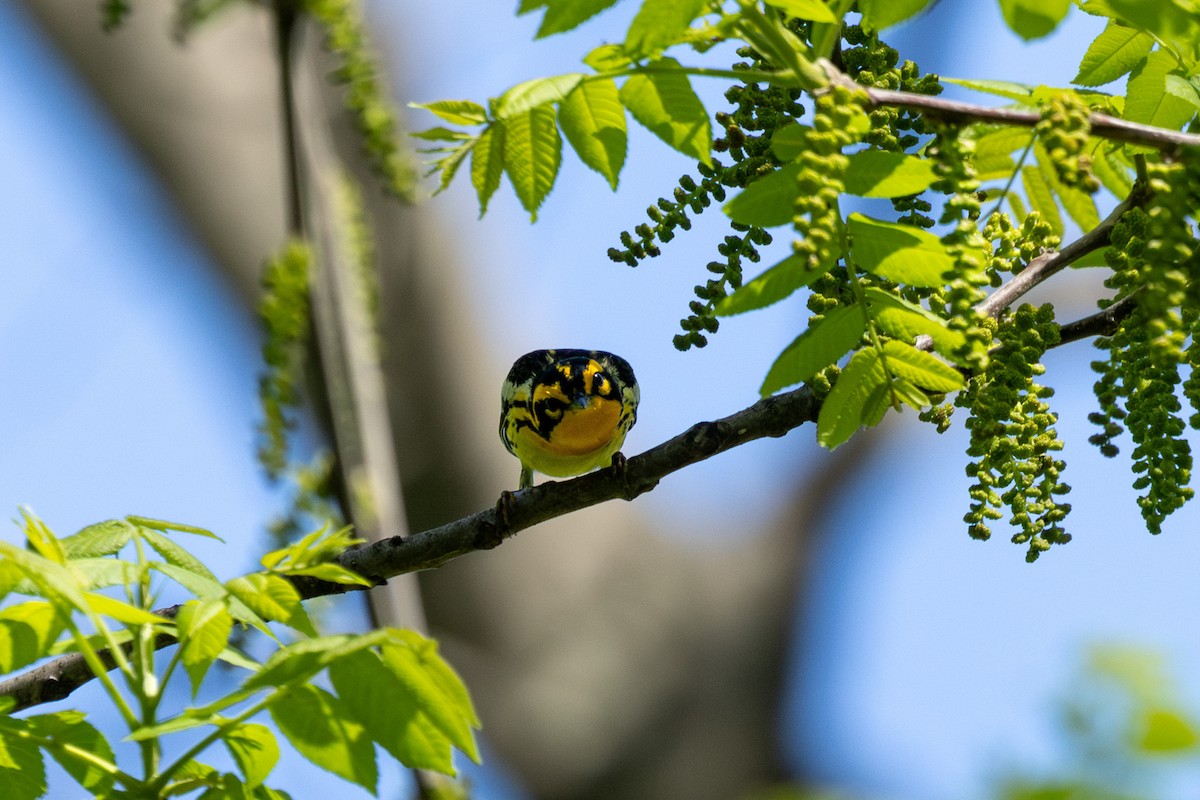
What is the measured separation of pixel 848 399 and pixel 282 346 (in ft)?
7.50

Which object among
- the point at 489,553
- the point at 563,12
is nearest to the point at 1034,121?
the point at 563,12

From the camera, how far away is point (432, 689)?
1790 mm

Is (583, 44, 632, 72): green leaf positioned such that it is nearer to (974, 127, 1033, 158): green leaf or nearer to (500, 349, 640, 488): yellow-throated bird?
(974, 127, 1033, 158): green leaf

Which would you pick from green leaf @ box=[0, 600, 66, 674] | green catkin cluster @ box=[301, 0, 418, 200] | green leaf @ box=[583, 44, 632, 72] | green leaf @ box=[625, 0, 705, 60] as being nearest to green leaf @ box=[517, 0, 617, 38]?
green leaf @ box=[625, 0, 705, 60]

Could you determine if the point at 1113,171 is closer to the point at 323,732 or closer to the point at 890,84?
the point at 890,84

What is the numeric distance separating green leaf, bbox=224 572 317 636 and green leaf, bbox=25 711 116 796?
0.94 ft

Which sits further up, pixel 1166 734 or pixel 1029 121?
pixel 1029 121

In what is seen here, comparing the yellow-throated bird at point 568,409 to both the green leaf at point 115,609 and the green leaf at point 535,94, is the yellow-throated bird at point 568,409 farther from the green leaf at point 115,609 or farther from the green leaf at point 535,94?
the green leaf at point 115,609

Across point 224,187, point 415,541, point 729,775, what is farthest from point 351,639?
point 729,775

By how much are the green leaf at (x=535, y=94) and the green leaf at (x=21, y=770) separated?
116 centimetres

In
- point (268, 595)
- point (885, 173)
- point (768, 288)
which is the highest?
point (885, 173)

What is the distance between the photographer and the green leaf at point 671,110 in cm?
204

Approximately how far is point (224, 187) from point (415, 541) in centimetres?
464

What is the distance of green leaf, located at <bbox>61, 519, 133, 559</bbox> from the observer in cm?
200
